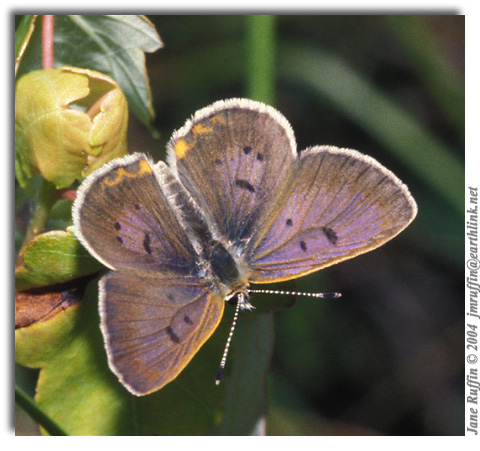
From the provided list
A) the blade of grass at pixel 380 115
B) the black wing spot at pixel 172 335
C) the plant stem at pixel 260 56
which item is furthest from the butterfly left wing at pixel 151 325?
the blade of grass at pixel 380 115

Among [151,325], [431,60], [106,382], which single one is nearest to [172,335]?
[151,325]

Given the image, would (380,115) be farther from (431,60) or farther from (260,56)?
(260,56)

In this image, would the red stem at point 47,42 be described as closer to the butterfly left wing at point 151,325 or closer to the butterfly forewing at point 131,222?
the butterfly forewing at point 131,222

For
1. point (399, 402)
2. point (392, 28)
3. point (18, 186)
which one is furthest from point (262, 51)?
point (399, 402)

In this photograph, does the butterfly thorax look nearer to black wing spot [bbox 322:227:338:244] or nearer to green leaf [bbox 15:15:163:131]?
black wing spot [bbox 322:227:338:244]

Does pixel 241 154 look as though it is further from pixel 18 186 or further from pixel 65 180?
pixel 18 186
